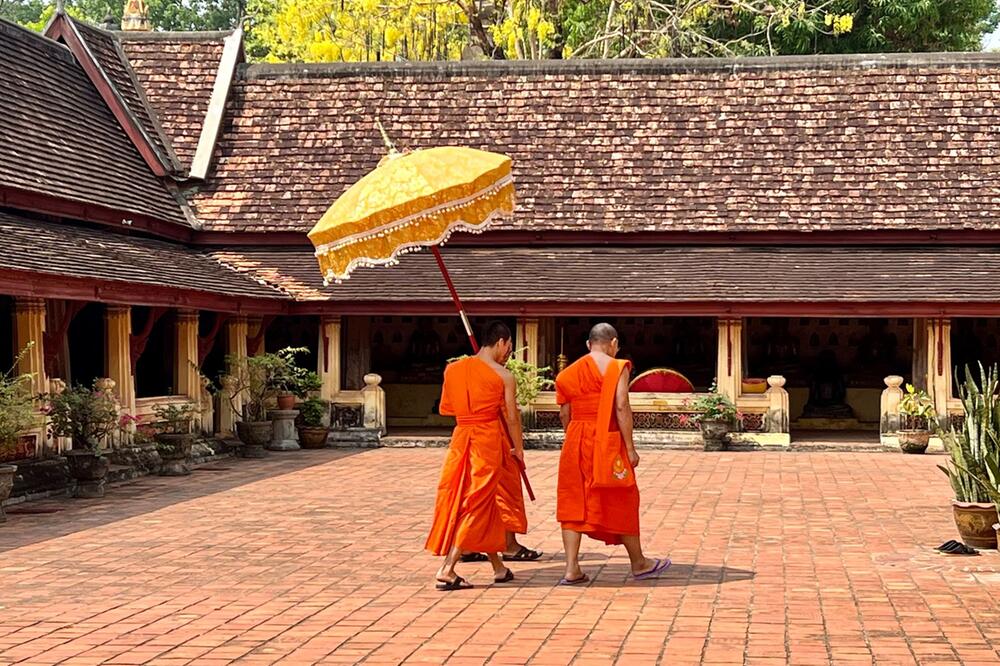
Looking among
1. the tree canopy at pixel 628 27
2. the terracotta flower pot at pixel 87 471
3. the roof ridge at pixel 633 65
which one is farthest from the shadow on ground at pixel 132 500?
the tree canopy at pixel 628 27

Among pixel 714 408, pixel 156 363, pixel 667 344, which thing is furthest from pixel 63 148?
pixel 667 344

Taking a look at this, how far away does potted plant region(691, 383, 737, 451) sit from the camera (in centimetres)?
2153

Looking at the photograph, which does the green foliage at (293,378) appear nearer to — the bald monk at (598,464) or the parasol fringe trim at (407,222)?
the parasol fringe trim at (407,222)

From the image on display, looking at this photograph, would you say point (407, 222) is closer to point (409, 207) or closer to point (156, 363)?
point (409, 207)

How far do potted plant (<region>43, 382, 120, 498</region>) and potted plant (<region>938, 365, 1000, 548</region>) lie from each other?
848 cm

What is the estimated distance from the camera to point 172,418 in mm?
18188

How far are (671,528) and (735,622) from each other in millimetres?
4174

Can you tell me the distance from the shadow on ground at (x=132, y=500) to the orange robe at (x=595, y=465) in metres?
4.57

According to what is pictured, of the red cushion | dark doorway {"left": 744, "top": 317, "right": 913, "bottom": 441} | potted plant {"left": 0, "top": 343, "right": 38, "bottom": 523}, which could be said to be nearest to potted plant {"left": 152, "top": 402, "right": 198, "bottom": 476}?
potted plant {"left": 0, "top": 343, "right": 38, "bottom": 523}

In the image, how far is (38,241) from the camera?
659 inches

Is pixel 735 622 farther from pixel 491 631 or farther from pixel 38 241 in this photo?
pixel 38 241

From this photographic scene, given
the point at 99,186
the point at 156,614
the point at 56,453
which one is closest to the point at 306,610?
the point at 156,614

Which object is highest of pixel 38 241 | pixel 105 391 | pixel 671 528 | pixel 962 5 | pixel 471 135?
pixel 962 5

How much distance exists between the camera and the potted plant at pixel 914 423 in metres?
21.0
